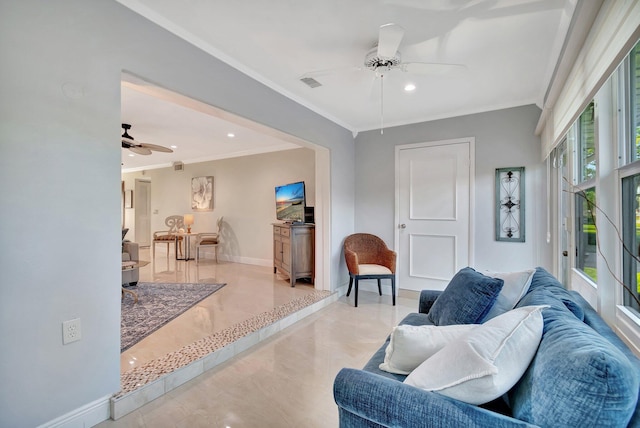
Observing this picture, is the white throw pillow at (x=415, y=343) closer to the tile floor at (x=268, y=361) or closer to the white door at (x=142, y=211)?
the tile floor at (x=268, y=361)

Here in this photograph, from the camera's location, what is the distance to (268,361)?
238cm

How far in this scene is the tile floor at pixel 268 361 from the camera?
1742mm

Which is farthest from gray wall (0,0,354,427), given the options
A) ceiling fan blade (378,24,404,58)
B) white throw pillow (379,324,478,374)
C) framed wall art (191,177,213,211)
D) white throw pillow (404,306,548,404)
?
framed wall art (191,177,213,211)

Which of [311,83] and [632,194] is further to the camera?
[311,83]

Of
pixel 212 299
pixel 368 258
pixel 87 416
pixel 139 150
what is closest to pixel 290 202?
pixel 368 258

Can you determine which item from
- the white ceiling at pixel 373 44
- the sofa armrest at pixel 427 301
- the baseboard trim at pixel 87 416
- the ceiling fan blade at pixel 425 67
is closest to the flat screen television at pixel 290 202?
the white ceiling at pixel 373 44

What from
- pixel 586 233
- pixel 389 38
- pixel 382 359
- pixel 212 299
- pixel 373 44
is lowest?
pixel 212 299

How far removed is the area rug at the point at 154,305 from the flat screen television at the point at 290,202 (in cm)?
160

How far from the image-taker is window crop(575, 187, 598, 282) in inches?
77.7

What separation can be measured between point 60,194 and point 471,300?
2188 mm

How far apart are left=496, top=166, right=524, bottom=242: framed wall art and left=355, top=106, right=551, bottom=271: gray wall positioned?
0.19 ft

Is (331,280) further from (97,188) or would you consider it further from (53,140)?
(53,140)

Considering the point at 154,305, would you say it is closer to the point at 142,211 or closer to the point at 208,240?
the point at 208,240

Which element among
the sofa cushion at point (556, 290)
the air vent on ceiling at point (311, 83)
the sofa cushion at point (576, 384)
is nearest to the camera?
the sofa cushion at point (576, 384)
